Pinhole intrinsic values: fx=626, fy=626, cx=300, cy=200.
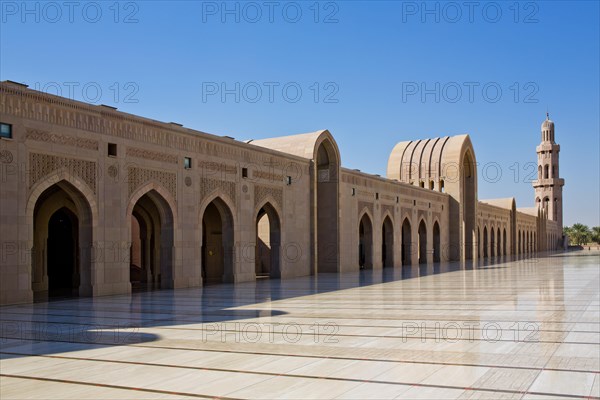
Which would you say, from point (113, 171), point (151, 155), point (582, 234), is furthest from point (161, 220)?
point (582, 234)

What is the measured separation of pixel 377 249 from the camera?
77.9ft

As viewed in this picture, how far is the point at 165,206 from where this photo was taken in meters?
13.9

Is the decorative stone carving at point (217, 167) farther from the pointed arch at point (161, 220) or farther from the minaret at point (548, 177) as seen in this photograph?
the minaret at point (548, 177)

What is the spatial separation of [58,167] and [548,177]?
59600 mm

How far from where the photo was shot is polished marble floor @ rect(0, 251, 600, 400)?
165 inches

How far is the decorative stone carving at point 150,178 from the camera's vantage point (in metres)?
12.9

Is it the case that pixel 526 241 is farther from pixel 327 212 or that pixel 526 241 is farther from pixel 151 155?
pixel 151 155

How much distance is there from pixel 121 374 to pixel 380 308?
5.29 metres

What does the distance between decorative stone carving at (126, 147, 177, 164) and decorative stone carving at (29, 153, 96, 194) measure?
104 cm

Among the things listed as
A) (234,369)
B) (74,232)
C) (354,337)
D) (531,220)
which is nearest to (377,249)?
(74,232)

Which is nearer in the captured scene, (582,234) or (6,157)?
(6,157)

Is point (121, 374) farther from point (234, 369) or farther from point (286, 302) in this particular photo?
point (286, 302)

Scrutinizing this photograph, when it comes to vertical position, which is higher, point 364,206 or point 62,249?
point 364,206

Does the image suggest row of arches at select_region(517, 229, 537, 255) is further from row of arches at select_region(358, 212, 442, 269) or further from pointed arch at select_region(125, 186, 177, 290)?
pointed arch at select_region(125, 186, 177, 290)
